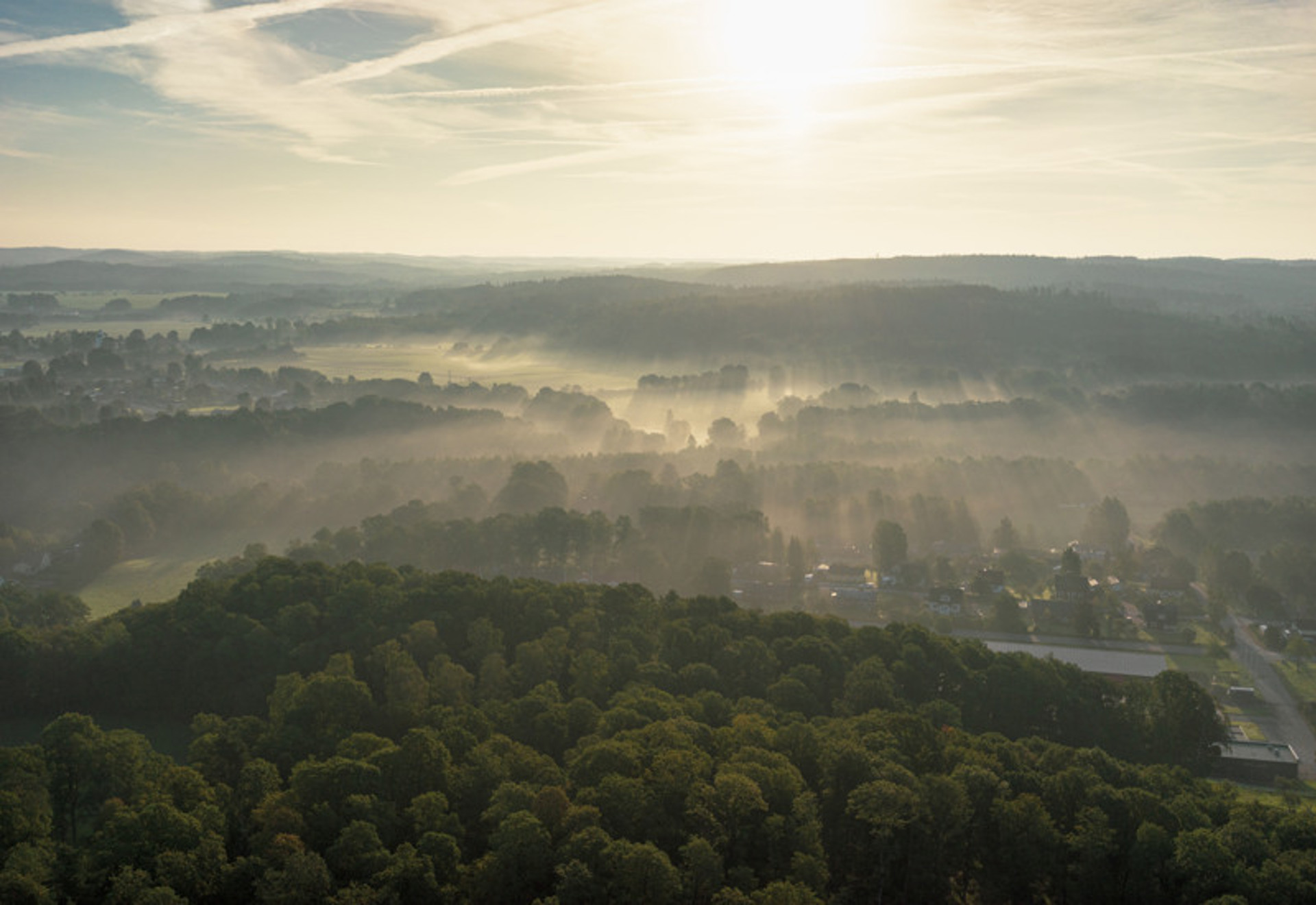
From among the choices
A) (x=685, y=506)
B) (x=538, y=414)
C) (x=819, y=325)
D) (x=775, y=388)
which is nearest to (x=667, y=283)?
(x=819, y=325)

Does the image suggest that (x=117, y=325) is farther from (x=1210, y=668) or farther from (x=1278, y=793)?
(x=1278, y=793)

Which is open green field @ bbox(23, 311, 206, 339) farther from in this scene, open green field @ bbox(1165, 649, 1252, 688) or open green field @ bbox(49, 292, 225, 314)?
open green field @ bbox(1165, 649, 1252, 688)

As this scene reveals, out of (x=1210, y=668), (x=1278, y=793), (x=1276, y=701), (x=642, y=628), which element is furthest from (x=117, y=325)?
(x=1278, y=793)

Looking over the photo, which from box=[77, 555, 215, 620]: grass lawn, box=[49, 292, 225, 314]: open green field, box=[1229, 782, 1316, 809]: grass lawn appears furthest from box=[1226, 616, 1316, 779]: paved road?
box=[49, 292, 225, 314]: open green field

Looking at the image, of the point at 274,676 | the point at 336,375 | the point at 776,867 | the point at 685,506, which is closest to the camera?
the point at 776,867

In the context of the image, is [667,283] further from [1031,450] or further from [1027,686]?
[1027,686]

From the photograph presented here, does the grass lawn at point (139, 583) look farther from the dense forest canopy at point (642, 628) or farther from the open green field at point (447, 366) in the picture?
the open green field at point (447, 366)
